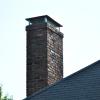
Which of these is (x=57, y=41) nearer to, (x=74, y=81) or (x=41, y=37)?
(x=41, y=37)

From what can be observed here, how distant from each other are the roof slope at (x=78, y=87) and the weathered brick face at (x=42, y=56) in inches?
71.8

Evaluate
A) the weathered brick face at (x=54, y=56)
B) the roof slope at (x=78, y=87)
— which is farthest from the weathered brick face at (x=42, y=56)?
the roof slope at (x=78, y=87)

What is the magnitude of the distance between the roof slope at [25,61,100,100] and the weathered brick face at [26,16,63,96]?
1.82m

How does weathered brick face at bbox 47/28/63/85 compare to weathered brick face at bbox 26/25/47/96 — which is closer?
weathered brick face at bbox 26/25/47/96

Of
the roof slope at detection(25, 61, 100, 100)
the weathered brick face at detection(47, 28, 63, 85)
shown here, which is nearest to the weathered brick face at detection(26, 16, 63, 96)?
the weathered brick face at detection(47, 28, 63, 85)

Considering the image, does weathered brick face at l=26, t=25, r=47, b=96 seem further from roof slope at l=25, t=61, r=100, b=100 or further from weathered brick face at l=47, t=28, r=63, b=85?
roof slope at l=25, t=61, r=100, b=100

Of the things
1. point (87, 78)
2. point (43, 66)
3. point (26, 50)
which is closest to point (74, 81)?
point (87, 78)

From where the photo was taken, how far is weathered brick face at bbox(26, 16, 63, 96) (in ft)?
48.3

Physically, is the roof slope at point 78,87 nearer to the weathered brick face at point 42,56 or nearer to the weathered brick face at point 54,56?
the weathered brick face at point 42,56

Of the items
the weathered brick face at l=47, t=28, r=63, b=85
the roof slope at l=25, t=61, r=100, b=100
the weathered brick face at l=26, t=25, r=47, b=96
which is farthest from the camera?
the weathered brick face at l=47, t=28, r=63, b=85

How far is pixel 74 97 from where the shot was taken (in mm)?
12320

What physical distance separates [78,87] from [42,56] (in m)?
2.84

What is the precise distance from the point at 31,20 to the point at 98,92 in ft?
16.1

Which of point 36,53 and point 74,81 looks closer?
point 74,81
